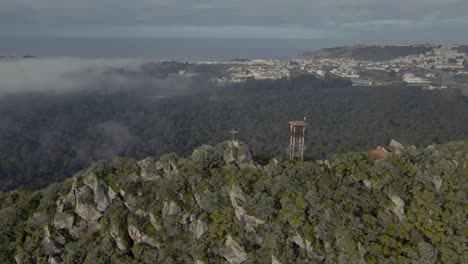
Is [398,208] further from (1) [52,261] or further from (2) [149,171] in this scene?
(1) [52,261]

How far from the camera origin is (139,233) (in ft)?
77.6

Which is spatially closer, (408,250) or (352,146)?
(408,250)

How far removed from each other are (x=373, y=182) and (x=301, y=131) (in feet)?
21.2

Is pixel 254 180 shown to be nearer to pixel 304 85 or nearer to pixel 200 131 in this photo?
pixel 200 131

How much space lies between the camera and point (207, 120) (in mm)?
98938

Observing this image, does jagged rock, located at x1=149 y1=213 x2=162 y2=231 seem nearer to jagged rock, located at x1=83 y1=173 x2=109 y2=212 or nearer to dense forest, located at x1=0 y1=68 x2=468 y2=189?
jagged rock, located at x1=83 y1=173 x2=109 y2=212

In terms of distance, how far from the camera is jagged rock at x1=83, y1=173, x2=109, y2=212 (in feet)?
81.5

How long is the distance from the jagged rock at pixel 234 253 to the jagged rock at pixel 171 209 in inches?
137

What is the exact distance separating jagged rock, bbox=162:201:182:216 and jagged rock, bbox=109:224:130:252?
2.43 m

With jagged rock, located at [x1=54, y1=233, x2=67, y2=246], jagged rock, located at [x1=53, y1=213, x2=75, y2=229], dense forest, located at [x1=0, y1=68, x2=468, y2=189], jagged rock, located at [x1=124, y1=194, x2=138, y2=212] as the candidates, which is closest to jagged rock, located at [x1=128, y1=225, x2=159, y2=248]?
jagged rock, located at [x1=124, y1=194, x2=138, y2=212]

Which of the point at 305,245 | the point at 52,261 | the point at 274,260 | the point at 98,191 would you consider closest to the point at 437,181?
the point at 305,245

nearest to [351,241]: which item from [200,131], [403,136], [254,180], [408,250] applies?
[408,250]

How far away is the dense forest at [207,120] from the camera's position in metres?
68.2

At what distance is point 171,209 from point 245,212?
13.6 feet
